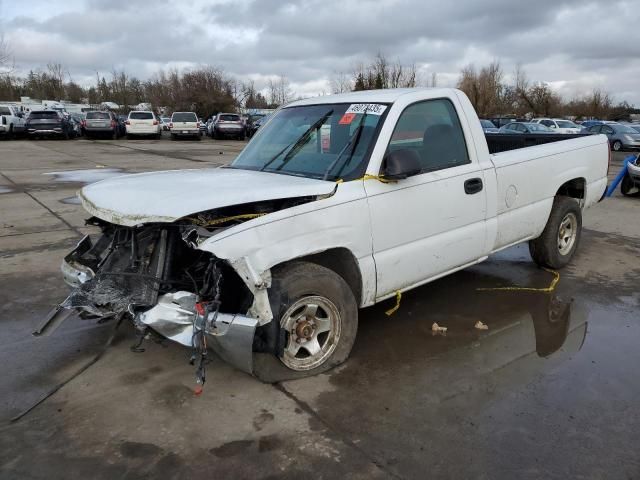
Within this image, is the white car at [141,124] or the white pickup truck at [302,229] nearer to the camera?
the white pickup truck at [302,229]

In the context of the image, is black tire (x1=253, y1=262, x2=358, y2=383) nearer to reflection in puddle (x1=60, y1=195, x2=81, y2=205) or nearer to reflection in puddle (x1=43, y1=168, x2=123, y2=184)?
reflection in puddle (x1=60, y1=195, x2=81, y2=205)

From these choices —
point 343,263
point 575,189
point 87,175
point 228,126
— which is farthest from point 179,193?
point 228,126

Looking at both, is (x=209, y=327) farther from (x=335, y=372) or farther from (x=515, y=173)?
(x=515, y=173)

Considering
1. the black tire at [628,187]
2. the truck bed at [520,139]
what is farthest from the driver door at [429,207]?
the black tire at [628,187]

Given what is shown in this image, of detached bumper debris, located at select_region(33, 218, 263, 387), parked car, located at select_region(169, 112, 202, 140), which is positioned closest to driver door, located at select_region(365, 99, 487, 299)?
detached bumper debris, located at select_region(33, 218, 263, 387)

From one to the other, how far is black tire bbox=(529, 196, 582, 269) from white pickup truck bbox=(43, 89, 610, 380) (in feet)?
3.34

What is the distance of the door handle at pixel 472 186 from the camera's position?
440 cm

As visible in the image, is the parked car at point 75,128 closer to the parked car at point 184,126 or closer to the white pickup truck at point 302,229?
the parked car at point 184,126

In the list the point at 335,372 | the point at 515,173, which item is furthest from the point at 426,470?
the point at 515,173

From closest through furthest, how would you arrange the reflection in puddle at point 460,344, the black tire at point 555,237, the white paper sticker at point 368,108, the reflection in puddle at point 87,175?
1. the reflection in puddle at point 460,344
2. the white paper sticker at point 368,108
3. the black tire at point 555,237
4. the reflection in puddle at point 87,175

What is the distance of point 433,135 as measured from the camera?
441cm

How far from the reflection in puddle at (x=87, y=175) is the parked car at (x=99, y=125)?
55.5 ft

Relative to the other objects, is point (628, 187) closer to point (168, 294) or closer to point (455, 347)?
point (455, 347)

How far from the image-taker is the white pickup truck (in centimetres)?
323
